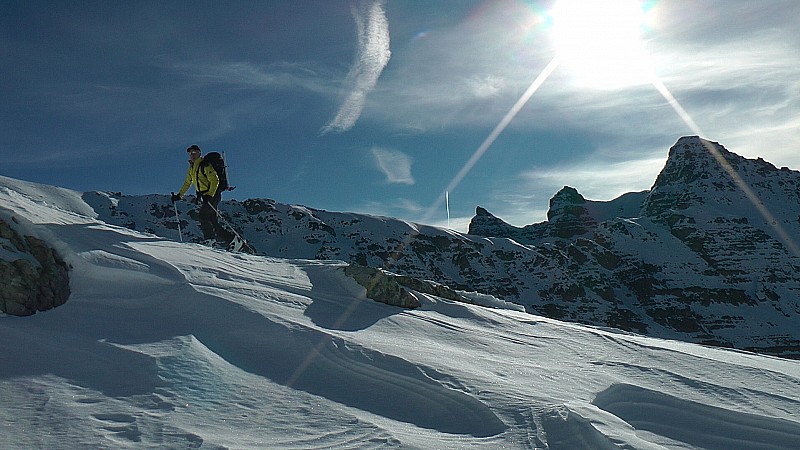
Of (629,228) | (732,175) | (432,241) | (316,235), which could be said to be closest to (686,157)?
(732,175)

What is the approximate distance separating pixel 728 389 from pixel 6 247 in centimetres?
768

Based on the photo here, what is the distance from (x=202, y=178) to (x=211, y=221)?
1.04m

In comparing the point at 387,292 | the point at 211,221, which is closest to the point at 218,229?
the point at 211,221

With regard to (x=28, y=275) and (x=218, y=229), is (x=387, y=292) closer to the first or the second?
(x=28, y=275)

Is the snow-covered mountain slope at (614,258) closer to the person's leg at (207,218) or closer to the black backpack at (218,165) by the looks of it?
the person's leg at (207,218)

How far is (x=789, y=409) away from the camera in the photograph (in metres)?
4.24

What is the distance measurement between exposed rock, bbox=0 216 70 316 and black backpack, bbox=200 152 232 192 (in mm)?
5312

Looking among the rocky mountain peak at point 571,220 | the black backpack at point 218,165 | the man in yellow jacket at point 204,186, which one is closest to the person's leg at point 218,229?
the man in yellow jacket at point 204,186

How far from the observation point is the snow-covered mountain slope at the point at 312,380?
307 centimetres

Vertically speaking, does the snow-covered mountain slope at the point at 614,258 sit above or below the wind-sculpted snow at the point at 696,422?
above

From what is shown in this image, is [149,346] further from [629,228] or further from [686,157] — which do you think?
[686,157]

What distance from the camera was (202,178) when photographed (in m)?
11.1

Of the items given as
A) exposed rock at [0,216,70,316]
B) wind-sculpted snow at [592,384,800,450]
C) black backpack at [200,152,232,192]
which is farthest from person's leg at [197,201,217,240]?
wind-sculpted snow at [592,384,800,450]

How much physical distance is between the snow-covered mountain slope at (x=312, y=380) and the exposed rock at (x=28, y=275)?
0.15 meters
